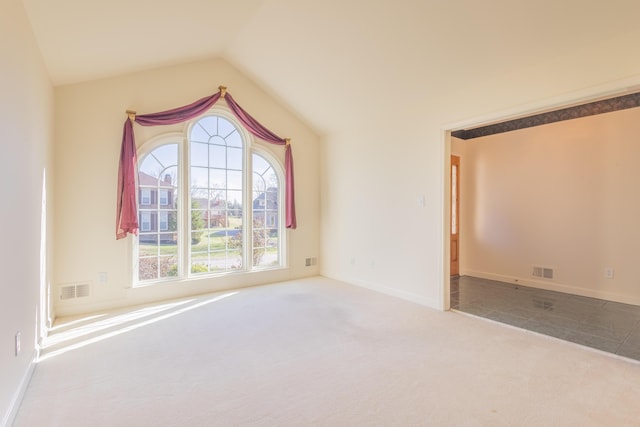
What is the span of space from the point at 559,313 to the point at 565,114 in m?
2.84

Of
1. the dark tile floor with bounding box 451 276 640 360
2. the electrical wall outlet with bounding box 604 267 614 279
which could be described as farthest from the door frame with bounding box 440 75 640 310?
the electrical wall outlet with bounding box 604 267 614 279

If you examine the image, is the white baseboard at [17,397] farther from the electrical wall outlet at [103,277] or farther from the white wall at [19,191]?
the electrical wall outlet at [103,277]

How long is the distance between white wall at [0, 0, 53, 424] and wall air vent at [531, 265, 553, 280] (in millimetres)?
5932

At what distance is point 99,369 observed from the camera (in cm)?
Answer: 241

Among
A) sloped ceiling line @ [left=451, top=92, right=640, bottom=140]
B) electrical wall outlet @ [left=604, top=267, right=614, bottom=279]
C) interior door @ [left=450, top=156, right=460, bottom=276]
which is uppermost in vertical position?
sloped ceiling line @ [left=451, top=92, right=640, bottom=140]

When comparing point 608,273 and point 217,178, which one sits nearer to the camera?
point 608,273

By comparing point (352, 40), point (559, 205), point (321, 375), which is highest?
point (352, 40)

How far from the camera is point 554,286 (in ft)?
15.3

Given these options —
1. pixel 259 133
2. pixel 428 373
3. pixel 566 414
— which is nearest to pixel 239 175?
pixel 259 133

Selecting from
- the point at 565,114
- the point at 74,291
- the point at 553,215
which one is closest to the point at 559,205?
the point at 553,215

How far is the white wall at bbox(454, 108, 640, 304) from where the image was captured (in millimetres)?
4074

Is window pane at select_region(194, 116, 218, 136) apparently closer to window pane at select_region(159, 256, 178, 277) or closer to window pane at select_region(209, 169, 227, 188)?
window pane at select_region(209, 169, 227, 188)

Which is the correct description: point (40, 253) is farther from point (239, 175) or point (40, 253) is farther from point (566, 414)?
point (566, 414)

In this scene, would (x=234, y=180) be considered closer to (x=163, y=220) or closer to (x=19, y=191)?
Answer: (x=163, y=220)
